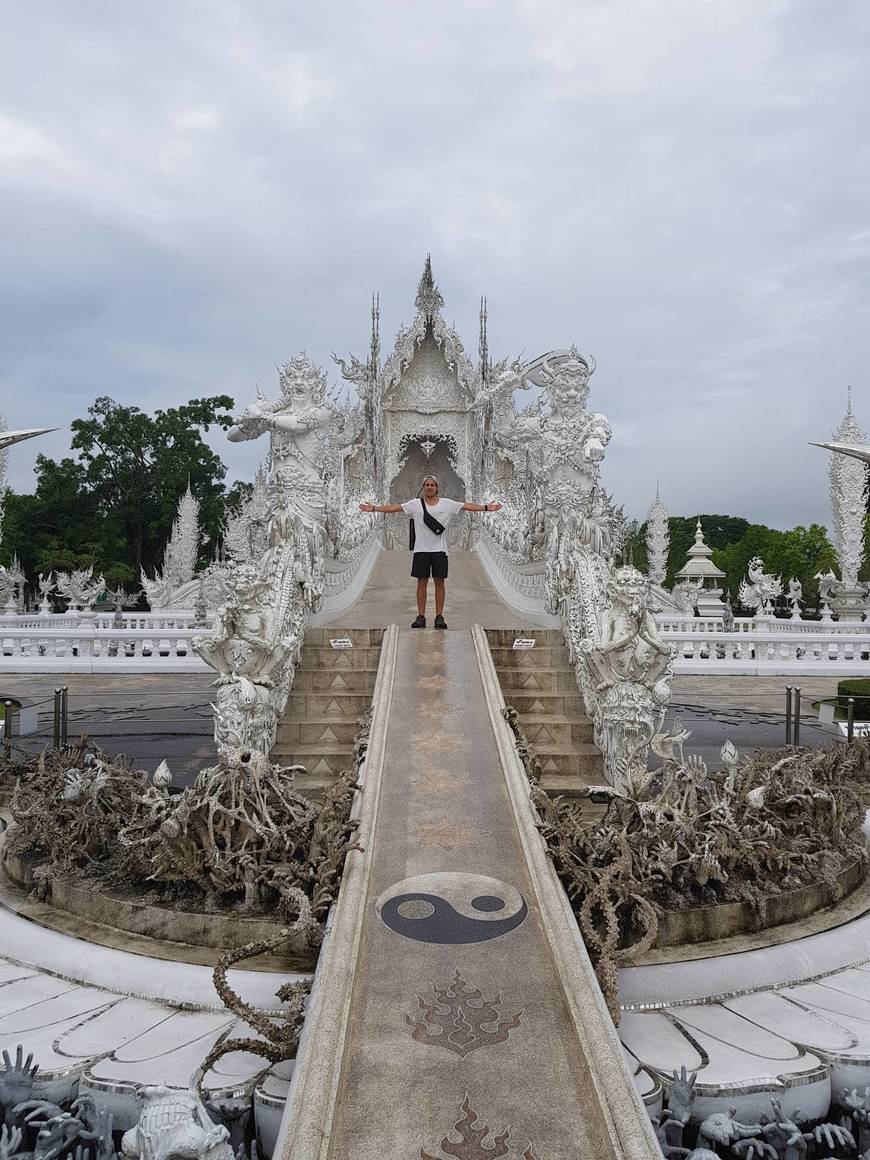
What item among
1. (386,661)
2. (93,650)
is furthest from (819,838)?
(93,650)

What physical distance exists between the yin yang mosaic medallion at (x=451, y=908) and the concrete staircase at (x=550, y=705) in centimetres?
225

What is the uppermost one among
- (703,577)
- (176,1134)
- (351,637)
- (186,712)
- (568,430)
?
(568,430)

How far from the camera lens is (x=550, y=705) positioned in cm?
664

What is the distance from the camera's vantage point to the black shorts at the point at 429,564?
7.25m

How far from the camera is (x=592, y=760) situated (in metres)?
5.93

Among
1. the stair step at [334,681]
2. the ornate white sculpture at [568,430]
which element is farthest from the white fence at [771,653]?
the stair step at [334,681]

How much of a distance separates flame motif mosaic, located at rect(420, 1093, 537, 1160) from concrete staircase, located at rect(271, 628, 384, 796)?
341 cm

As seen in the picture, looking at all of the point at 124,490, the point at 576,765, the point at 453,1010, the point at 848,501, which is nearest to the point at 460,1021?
the point at 453,1010

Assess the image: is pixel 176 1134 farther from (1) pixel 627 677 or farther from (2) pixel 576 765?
(1) pixel 627 677

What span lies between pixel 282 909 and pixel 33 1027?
1018 mm

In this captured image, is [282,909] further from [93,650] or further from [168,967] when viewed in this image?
[93,650]

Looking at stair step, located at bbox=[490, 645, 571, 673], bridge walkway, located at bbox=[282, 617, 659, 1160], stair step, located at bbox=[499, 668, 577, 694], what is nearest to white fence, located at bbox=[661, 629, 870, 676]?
stair step, located at bbox=[490, 645, 571, 673]

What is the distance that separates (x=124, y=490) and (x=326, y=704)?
34816 mm

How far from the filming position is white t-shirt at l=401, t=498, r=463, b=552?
708 cm
